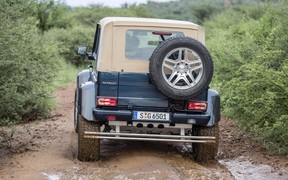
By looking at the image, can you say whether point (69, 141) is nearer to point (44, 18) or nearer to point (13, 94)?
point (13, 94)

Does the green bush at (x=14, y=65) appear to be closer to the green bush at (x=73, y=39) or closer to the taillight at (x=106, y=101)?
the taillight at (x=106, y=101)

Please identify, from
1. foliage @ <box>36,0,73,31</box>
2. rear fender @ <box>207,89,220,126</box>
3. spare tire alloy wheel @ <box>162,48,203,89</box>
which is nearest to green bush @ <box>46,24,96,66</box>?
foliage @ <box>36,0,73,31</box>

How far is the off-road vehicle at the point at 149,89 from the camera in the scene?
7105mm

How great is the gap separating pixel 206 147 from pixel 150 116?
3.20 ft

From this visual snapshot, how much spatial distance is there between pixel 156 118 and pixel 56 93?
1031 centimetres

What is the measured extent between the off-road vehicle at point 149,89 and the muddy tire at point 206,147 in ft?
0.05

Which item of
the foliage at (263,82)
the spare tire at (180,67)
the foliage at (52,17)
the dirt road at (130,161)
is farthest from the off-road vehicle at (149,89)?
the foliage at (52,17)

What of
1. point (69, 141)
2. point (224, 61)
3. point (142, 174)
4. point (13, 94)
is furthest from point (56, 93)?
point (142, 174)

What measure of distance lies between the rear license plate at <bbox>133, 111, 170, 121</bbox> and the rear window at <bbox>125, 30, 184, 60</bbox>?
30.4 inches

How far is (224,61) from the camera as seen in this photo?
458 inches

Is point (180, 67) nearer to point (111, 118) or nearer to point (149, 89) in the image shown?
point (149, 89)

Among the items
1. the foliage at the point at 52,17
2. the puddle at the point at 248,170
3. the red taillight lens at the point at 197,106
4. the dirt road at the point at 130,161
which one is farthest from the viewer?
the foliage at the point at 52,17

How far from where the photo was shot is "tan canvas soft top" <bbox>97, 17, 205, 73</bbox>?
7.42 m

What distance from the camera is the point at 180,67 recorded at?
23.4 ft
